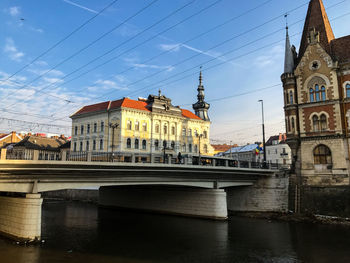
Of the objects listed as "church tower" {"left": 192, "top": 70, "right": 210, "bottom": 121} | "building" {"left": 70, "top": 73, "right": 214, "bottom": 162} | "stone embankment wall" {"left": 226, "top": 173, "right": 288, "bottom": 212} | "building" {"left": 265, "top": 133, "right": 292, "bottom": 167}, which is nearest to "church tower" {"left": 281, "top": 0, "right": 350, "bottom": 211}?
"stone embankment wall" {"left": 226, "top": 173, "right": 288, "bottom": 212}

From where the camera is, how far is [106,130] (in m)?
54.9

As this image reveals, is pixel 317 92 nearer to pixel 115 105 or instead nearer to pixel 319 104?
pixel 319 104

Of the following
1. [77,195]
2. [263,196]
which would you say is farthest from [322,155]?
[77,195]

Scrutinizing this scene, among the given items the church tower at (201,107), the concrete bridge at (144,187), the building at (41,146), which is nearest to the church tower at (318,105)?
the concrete bridge at (144,187)

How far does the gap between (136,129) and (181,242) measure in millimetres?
→ 35600

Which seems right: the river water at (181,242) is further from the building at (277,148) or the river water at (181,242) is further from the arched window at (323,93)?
the building at (277,148)

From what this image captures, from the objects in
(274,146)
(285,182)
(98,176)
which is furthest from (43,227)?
(274,146)

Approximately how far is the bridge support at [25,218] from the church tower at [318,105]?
88.1ft

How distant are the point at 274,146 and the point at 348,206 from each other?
60.8 metres

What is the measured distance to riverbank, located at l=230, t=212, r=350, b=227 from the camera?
2822 cm

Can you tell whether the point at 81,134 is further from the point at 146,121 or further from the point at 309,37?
the point at 309,37

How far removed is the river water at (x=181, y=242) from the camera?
1767cm

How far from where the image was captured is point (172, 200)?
35.6 m

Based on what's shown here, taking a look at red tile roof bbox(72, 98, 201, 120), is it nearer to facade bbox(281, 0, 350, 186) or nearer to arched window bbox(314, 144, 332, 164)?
facade bbox(281, 0, 350, 186)
